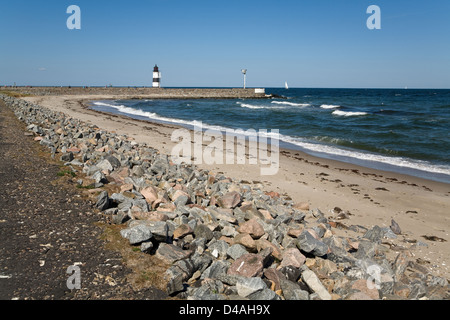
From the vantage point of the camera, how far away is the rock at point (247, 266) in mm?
3594

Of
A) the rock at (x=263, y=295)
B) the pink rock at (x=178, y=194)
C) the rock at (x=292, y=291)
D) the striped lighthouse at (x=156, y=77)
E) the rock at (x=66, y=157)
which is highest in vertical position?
the striped lighthouse at (x=156, y=77)

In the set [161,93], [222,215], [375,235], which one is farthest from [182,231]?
[161,93]

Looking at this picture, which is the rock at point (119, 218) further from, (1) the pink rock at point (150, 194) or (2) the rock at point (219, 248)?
(2) the rock at point (219, 248)

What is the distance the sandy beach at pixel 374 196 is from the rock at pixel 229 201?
7.66 feet

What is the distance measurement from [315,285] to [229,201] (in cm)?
269

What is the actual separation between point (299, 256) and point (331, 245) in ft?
3.41

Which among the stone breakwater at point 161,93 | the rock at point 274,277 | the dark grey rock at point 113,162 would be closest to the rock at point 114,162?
the dark grey rock at point 113,162

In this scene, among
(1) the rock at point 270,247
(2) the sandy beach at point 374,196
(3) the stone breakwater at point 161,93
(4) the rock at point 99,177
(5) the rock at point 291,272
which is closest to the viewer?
(5) the rock at point 291,272

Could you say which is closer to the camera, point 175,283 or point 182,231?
point 175,283

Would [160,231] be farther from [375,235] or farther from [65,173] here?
[375,235]

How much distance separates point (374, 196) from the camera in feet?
30.0

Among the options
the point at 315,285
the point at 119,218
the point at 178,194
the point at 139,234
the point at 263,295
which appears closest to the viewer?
the point at 263,295
